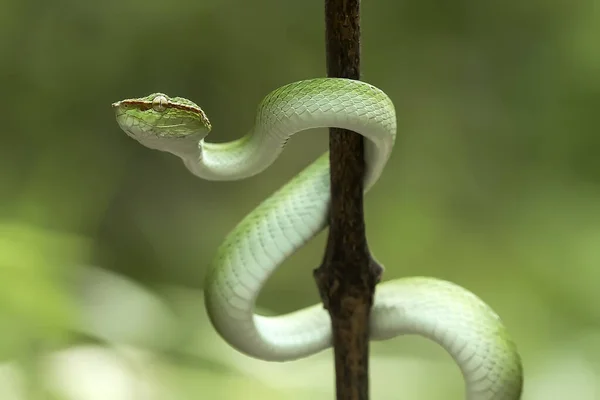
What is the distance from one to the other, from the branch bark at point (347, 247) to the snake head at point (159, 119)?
0.22m

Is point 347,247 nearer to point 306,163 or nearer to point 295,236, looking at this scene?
point 295,236

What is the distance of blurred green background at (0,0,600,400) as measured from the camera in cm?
212

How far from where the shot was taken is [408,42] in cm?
235

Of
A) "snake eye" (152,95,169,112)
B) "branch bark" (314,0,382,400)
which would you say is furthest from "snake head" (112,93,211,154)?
"branch bark" (314,0,382,400)

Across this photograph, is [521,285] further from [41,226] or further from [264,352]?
[41,226]

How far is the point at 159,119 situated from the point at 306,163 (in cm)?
148

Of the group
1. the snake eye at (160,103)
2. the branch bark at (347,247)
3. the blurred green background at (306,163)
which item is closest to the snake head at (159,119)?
the snake eye at (160,103)

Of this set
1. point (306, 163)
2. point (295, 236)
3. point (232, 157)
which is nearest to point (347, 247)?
point (295, 236)

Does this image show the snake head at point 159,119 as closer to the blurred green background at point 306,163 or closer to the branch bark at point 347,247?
the branch bark at point 347,247

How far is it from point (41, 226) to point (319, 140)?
104 cm

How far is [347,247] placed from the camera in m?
0.99

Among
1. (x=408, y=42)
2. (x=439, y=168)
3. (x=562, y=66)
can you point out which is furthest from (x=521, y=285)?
(x=408, y=42)

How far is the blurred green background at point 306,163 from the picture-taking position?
6.95 feet

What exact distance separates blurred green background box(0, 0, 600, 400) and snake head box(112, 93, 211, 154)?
1.20 meters
